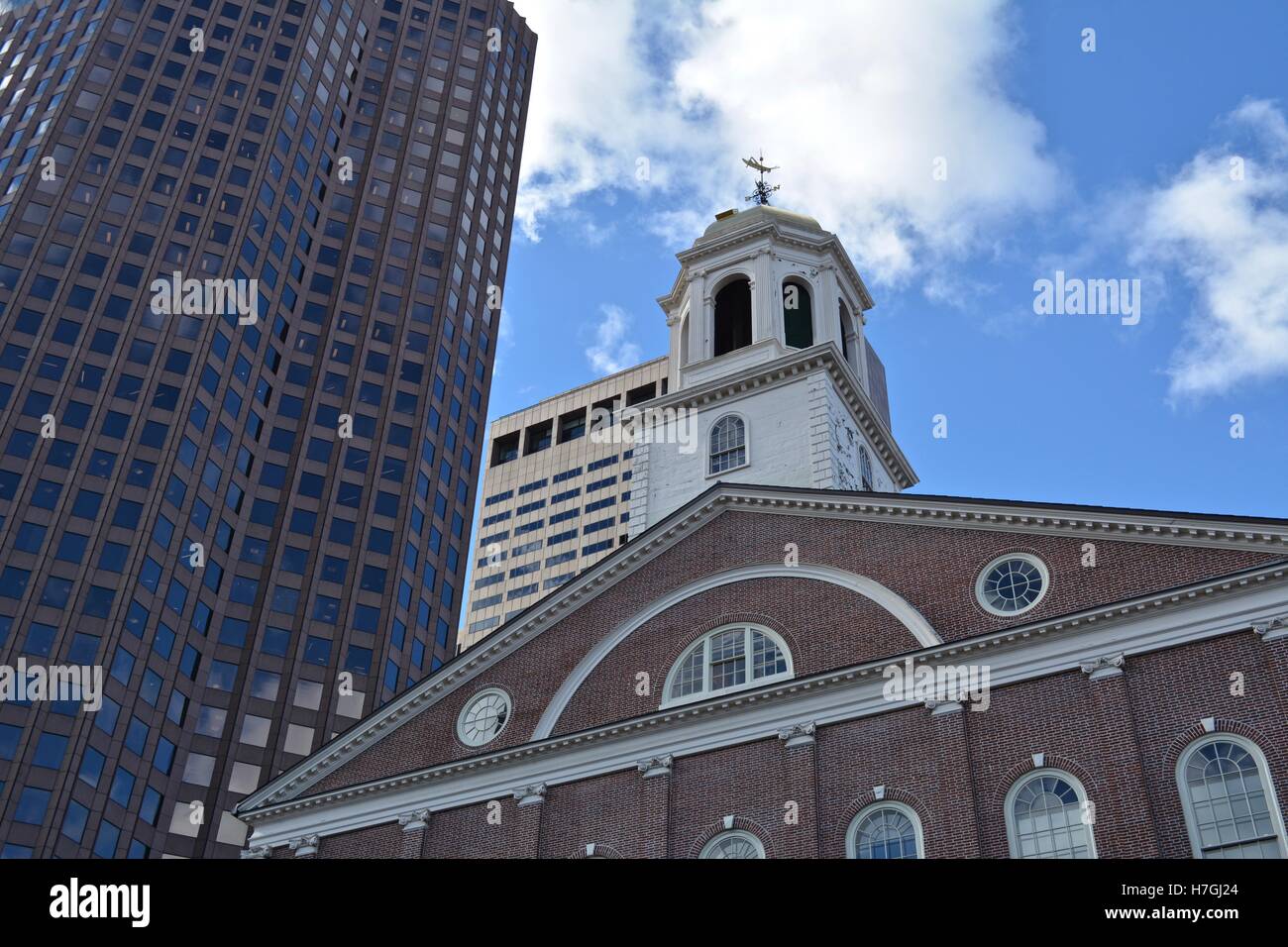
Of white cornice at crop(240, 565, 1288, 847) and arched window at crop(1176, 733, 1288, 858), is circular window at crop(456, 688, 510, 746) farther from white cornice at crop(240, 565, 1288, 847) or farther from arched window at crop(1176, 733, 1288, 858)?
arched window at crop(1176, 733, 1288, 858)

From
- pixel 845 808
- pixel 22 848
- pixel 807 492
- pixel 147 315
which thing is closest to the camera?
pixel 845 808

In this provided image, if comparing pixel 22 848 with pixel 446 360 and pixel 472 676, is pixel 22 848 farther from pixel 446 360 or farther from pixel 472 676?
pixel 446 360

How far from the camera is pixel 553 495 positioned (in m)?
143

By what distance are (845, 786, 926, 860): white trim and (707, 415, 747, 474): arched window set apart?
15812 millimetres

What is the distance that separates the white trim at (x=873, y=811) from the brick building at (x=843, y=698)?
50 mm

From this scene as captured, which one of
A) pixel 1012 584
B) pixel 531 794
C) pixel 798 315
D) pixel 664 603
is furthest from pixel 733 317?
pixel 531 794

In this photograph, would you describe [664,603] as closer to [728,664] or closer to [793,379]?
[728,664]

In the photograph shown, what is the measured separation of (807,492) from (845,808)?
8.81m

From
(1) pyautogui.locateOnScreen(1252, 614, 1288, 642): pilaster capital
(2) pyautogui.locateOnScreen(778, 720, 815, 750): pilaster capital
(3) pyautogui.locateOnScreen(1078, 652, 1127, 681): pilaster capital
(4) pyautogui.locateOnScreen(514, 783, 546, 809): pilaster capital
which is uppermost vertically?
(1) pyautogui.locateOnScreen(1252, 614, 1288, 642): pilaster capital

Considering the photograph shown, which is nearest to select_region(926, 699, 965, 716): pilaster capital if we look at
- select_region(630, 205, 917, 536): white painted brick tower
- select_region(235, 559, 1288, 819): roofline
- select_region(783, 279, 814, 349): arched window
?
select_region(235, 559, 1288, 819): roofline

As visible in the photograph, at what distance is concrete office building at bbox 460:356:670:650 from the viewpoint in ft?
451

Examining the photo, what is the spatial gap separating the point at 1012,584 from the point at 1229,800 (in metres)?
6.99
